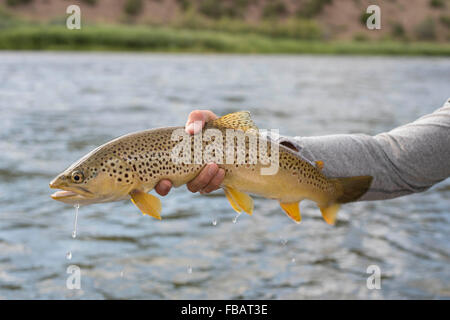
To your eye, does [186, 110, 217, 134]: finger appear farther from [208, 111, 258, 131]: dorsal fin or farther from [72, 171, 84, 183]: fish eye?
[72, 171, 84, 183]: fish eye

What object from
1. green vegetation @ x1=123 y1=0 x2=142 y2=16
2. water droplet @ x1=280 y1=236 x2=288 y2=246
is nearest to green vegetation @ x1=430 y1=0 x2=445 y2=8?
green vegetation @ x1=123 y1=0 x2=142 y2=16

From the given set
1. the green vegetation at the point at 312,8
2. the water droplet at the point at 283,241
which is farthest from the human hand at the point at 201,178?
the green vegetation at the point at 312,8

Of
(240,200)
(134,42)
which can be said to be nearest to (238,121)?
(240,200)

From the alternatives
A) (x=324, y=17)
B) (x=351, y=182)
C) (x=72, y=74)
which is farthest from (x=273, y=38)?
(x=351, y=182)

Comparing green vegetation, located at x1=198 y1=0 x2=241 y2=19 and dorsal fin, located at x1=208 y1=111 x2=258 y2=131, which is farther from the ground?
green vegetation, located at x1=198 y1=0 x2=241 y2=19

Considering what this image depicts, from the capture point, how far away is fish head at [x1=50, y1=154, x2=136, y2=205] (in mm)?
2184

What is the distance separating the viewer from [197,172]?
2.32 m

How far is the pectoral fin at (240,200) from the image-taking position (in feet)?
7.73

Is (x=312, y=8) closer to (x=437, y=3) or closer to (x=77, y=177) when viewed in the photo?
(x=437, y=3)

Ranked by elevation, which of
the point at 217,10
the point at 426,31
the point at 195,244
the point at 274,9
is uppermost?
the point at 274,9

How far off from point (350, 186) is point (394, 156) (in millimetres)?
303

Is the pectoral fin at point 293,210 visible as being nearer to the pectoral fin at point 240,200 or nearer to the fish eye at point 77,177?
the pectoral fin at point 240,200

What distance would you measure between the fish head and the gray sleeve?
76cm
